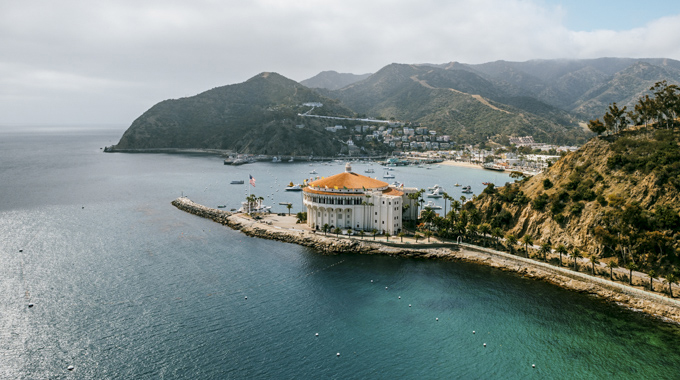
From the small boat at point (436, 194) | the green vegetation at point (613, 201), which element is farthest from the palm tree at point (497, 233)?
the small boat at point (436, 194)

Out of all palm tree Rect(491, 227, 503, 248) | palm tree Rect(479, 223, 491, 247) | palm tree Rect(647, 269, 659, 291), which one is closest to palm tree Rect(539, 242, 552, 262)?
palm tree Rect(491, 227, 503, 248)

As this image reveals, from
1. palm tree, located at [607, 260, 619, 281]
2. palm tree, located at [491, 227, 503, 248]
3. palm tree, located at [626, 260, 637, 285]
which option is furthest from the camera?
palm tree, located at [491, 227, 503, 248]

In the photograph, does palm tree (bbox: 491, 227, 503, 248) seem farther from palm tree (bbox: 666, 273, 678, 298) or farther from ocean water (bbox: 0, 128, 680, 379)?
palm tree (bbox: 666, 273, 678, 298)

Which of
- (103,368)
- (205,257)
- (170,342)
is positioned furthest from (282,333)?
(205,257)

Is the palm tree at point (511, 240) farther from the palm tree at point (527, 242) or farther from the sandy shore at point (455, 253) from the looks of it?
the sandy shore at point (455, 253)

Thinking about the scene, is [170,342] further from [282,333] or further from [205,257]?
[205,257]

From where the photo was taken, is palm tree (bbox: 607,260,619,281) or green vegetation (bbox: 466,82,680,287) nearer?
palm tree (bbox: 607,260,619,281)
